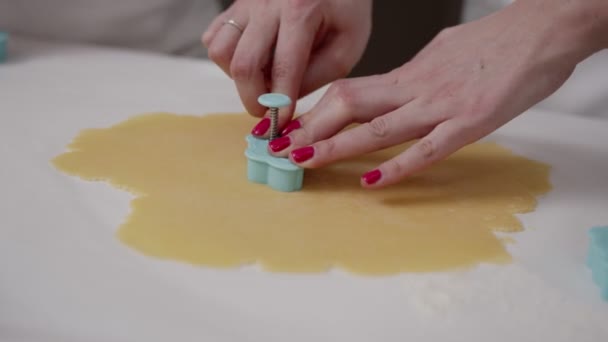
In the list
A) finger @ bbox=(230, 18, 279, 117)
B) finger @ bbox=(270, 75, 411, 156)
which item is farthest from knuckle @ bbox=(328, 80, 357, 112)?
finger @ bbox=(230, 18, 279, 117)

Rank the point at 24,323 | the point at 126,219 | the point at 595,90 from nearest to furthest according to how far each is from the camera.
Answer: the point at 24,323
the point at 126,219
the point at 595,90

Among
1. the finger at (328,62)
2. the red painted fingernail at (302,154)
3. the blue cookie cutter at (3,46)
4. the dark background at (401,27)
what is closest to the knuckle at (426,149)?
the red painted fingernail at (302,154)

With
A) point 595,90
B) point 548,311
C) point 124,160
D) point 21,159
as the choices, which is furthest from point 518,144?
point 21,159

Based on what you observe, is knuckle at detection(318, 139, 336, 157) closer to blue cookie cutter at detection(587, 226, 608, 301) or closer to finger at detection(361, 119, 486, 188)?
finger at detection(361, 119, 486, 188)

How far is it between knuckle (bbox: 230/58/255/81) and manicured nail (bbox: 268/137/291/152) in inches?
5.2

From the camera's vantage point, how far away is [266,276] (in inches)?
25.0

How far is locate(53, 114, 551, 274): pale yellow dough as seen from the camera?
0.67 meters

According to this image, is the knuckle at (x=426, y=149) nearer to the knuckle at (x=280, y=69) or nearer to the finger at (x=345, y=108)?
the finger at (x=345, y=108)

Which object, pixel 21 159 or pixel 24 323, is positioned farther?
pixel 21 159

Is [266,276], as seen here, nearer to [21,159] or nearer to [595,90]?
[21,159]

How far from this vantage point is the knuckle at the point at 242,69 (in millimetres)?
892

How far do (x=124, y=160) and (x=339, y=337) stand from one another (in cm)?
39

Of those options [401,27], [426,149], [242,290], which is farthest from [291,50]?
[401,27]

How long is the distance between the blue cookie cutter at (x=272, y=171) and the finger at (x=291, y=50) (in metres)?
0.09
